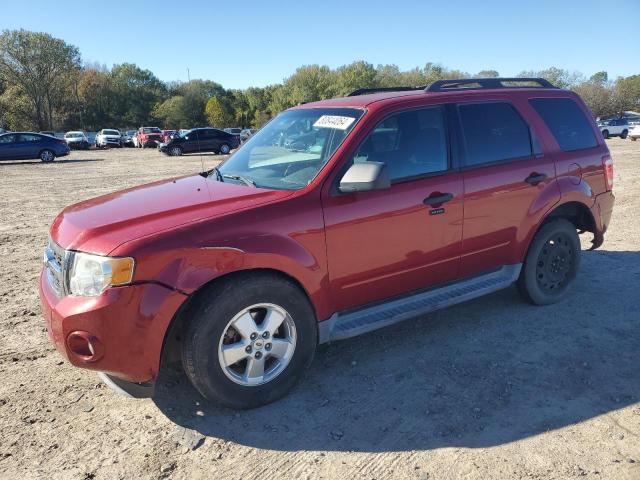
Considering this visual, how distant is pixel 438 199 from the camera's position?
12.1 ft

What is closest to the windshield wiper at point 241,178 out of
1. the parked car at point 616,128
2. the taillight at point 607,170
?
the taillight at point 607,170

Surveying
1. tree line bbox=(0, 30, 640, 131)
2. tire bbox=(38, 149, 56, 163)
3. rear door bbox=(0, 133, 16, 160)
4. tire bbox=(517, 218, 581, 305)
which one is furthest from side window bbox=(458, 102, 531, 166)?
tree line bbox=(0, 30, 640, 131)

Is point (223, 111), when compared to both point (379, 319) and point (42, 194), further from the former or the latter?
point (379, 319)

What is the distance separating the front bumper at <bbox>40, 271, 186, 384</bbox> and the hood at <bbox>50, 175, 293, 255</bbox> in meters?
0.29

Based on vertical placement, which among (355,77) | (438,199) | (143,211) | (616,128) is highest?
(355,77)

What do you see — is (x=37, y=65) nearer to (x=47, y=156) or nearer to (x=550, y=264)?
(x=47, y=156)

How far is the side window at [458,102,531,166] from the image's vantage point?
13.2 ft

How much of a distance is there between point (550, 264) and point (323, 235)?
8.37 ft

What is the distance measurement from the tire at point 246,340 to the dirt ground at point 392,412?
0.16m

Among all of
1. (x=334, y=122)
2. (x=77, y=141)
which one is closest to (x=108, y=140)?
(x=77, y=141)

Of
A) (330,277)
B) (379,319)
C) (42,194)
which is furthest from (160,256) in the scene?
(42,194)

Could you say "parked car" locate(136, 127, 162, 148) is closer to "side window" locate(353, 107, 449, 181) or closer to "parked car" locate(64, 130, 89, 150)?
"parked car" locate(64, 130, 89, 150)

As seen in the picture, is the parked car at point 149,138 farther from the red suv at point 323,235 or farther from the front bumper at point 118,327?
the front bumper at point 118,327

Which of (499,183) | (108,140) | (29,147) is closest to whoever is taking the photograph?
(499,183)
